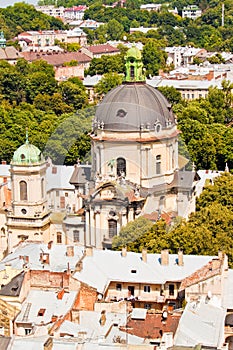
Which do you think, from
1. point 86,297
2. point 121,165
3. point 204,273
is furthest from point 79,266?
point 121,165

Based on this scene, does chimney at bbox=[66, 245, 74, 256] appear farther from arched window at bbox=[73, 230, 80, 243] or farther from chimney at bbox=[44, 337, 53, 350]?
chimney at bbox=[44, 337, 53, 350]

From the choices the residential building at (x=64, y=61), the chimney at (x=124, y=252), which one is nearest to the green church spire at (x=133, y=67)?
the chimney at (x=124, y=252)

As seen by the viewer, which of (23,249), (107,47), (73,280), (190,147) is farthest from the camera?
(107,47)

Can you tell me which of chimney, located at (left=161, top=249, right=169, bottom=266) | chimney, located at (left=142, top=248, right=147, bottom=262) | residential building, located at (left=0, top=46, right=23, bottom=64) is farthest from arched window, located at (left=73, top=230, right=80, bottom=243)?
residential building, located at (left=0, top=46, right=23, bottom=64)

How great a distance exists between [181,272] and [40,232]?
14.5 metres

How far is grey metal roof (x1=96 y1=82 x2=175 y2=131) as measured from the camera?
59656 mm

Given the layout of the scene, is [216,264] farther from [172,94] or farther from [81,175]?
[172,94]

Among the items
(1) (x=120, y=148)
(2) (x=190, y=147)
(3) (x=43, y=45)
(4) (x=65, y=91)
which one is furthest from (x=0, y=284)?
(3) (x=43, y=45)

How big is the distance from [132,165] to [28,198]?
23.8 ft

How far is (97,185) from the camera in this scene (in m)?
58.4

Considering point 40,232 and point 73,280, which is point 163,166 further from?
point 73,280

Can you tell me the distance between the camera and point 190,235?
5297 cm

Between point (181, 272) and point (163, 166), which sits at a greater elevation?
point (163, 166)

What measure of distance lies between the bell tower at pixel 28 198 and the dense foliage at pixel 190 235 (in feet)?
22.7
